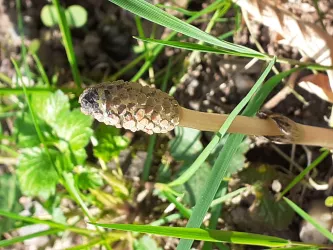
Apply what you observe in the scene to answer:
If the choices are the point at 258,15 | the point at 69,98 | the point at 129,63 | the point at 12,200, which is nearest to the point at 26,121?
the point at 69,98

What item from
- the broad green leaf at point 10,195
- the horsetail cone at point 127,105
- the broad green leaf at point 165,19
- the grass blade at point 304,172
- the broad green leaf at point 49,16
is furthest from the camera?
the broad green leaf at point 49,16

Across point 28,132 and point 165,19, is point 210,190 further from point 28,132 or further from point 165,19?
point 28,132

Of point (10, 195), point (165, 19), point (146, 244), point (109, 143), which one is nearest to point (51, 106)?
point (109, 143)

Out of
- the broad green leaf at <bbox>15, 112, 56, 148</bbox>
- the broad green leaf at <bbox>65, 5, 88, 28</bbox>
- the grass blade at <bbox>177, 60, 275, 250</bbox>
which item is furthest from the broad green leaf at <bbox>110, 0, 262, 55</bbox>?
the broad green leaf at <bbox>65, 5, 88, 28</bbox>

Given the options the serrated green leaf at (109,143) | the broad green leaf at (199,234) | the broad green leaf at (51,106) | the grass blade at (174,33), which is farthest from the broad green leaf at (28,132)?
the broad green leaf at (199,234)

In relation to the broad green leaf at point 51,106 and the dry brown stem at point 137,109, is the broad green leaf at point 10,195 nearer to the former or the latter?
the broad green leaf at point 51,106

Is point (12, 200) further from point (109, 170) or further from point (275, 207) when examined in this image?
point (275, 207)

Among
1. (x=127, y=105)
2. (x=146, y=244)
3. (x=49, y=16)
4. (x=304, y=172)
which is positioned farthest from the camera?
(x=49, y=16)

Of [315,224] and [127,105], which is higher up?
[127,105]
